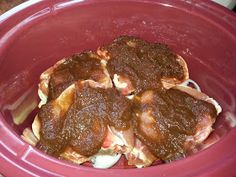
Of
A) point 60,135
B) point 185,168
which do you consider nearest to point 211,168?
point 185,168

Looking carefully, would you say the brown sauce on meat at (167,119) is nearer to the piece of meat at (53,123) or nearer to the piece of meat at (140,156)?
the piece of meat at (140,156)

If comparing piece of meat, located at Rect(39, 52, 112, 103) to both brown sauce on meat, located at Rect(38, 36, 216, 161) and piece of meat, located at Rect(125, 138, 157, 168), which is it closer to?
brown sauce on meat, located at Rect(38, 36, 216, 161)

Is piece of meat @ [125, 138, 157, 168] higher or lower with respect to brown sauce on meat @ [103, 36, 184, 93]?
lower

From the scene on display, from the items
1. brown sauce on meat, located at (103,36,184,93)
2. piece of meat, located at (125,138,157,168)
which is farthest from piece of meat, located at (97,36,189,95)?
piece of meat, located at (125,138,157,168)

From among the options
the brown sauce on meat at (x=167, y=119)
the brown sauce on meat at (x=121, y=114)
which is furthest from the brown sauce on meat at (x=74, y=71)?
the brown sauce on meat at (x=167, y=119)

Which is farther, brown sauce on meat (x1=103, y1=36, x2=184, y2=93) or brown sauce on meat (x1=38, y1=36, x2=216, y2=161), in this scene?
brown sauce on meat (x1=103, y1=36, x2=184, y2=93)

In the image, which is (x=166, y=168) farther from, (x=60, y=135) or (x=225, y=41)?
(x=225, y=41)

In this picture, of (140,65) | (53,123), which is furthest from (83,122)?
(140,65)
